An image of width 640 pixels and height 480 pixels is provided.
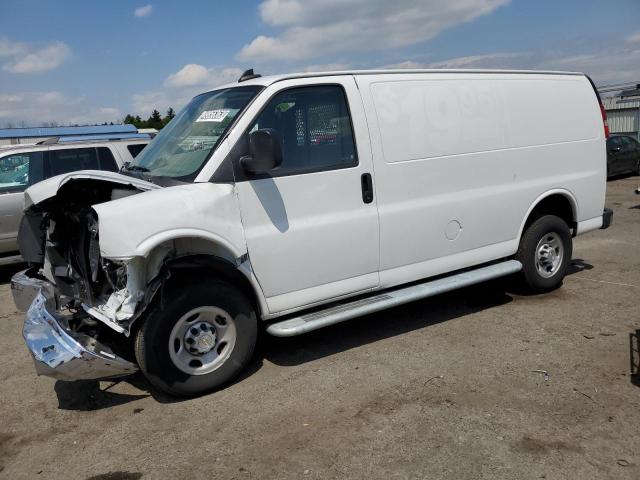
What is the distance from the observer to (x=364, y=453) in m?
3.19

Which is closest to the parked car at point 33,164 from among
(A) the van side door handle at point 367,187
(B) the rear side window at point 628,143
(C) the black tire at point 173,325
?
(C) the black tire at point 173,325

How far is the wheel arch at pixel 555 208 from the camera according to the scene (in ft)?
18.3

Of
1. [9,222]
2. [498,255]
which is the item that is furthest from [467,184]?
[9,222]

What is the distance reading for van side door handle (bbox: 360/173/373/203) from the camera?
4379 mm

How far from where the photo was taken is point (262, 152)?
3750mm

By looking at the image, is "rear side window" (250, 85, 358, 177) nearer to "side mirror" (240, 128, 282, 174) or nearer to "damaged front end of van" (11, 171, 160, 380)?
"side mirror" (240, 128, 282, 174)

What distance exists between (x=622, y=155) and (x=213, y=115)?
17.3 m

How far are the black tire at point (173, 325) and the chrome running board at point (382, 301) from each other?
239mm

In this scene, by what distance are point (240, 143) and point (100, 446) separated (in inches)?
87.4

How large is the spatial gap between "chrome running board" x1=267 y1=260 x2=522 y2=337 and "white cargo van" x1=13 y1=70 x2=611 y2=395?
18 millimetres

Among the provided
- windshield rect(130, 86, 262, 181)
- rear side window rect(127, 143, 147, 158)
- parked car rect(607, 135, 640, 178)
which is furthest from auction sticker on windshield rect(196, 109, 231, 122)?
parked car rect(607, 135, 640, 178)

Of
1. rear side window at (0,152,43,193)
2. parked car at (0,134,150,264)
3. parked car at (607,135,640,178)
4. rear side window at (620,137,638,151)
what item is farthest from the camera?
rear side window at (620,137,638,151)

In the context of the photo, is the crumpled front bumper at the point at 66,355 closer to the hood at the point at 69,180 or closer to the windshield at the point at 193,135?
the hood at the point at 69,180

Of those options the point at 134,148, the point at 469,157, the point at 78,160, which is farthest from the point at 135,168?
the point at 134,148
